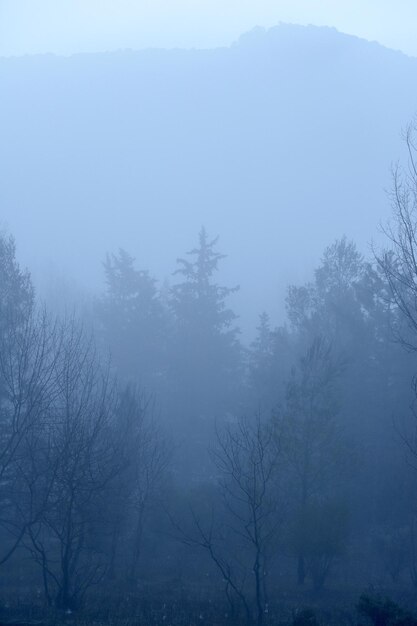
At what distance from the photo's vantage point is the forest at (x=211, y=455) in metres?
13.0

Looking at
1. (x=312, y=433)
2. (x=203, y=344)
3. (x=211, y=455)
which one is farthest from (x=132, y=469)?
(x=203, y=344)

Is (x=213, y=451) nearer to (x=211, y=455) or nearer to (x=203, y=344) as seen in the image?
(x=211, y=455)

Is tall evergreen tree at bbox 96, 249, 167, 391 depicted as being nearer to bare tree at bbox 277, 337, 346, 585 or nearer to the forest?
the forest

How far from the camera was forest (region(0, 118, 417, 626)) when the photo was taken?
1298 cm

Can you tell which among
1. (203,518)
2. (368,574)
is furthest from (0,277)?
(368,574)

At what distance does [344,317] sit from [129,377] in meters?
15.0

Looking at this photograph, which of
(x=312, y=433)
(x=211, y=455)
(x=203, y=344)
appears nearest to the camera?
(x=312, y=433)

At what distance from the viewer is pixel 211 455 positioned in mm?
31891

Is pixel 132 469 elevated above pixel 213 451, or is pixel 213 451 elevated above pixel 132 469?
pixel 132 469

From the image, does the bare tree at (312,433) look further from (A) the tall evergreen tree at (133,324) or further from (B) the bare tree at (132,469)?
(A) the tall evergreen tree at (133,324)

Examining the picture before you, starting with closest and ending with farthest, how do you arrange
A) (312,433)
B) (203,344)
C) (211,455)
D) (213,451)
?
1. (213,451)
2. (312,433)
3. (211,455)
4. (203,344)

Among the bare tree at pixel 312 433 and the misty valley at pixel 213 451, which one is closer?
the misty valley at pixel 213 451

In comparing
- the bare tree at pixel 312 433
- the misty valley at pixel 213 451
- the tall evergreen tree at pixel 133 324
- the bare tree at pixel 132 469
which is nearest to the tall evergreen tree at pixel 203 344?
the misty valley at pixel 213 451

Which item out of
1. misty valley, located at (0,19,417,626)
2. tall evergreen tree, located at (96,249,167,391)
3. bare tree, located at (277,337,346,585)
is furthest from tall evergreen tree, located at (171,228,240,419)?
bare tree, located at (277,337,346,585)
